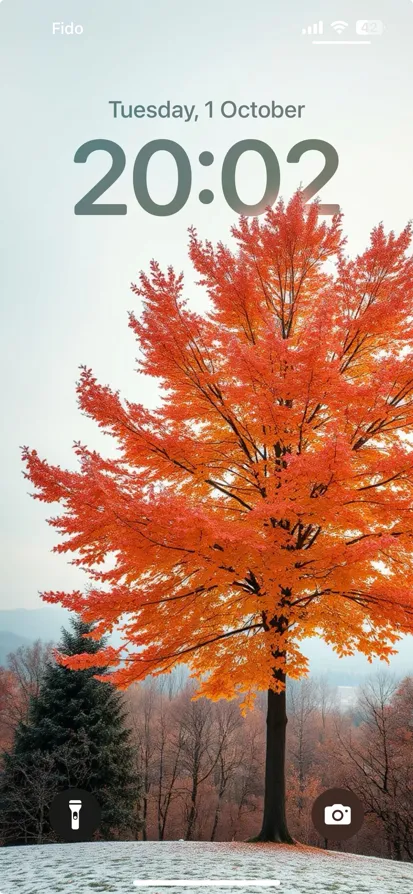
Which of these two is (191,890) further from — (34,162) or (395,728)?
(395,728)

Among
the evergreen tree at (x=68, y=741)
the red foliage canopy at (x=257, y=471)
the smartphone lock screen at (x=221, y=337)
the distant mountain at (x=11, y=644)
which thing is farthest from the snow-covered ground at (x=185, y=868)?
the distant mountain at (x=11, y=644)

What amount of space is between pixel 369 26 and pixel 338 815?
21.6ft

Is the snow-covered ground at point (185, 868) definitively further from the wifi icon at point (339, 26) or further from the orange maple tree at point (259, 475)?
the wifi icon at point (339, 26)

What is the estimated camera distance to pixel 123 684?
6188 mm

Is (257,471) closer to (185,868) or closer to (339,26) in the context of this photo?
(185,868)

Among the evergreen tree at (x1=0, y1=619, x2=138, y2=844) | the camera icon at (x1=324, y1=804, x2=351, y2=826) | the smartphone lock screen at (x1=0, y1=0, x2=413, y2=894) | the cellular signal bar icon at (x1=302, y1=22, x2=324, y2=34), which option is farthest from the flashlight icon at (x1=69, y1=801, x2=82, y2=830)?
the cellular signal bar icon at (x1=302, y1=22, x2=324, y2=34)

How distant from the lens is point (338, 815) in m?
4.86

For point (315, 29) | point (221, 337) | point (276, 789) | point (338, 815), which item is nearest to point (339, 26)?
point (315, 29)

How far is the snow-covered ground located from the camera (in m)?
4.37

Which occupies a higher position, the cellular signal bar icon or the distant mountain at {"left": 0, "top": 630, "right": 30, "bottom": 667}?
the cellular signal bar icon

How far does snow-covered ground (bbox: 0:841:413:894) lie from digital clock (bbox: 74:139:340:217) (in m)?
5.33

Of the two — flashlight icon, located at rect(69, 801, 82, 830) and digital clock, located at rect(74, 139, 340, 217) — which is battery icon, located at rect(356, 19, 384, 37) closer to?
digital clock, located at rect(74, 139, 340, 217)

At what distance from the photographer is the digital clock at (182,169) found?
513 cm

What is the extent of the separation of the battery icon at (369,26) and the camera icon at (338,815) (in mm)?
6444
